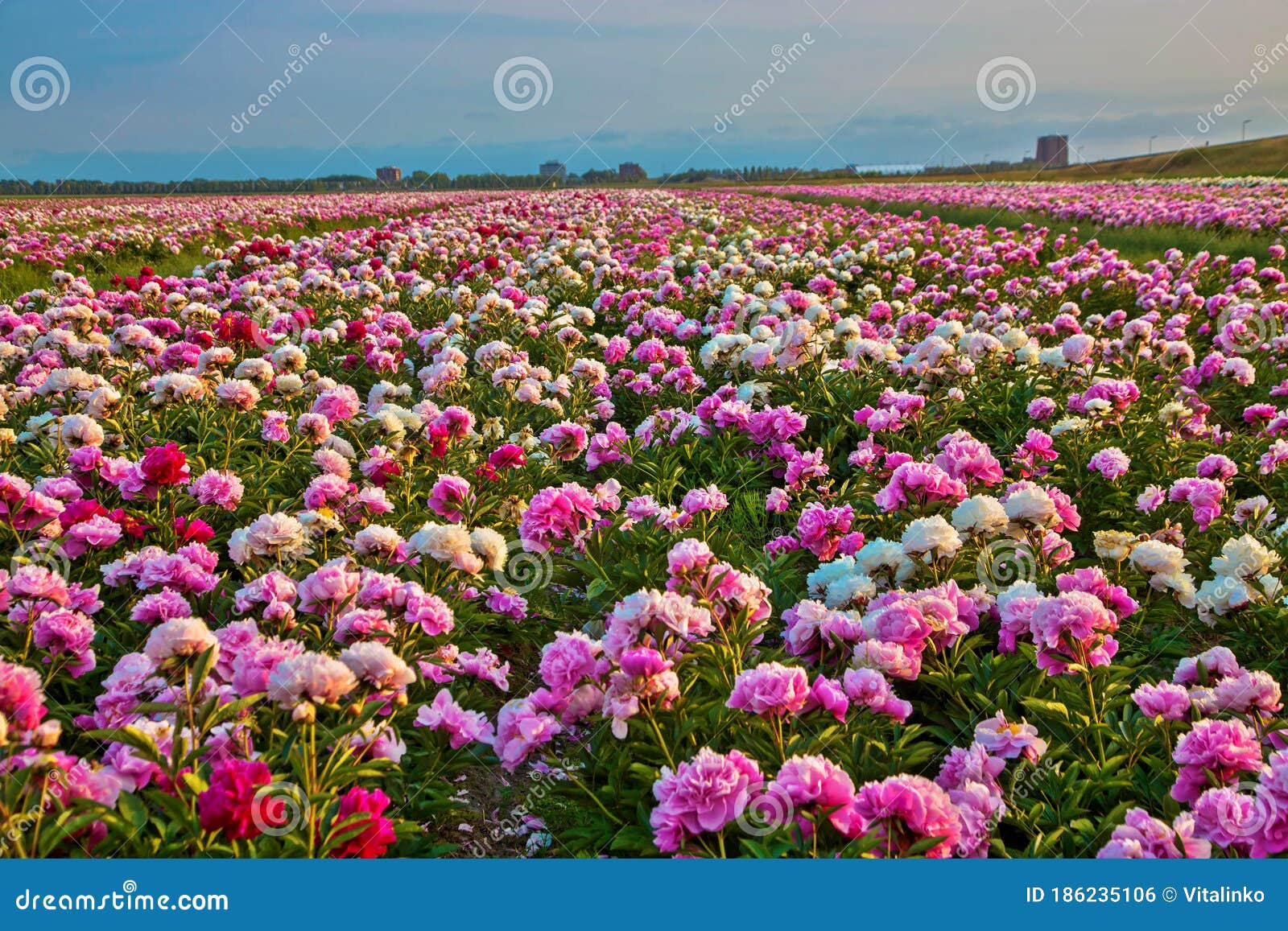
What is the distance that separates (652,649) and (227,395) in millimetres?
3492

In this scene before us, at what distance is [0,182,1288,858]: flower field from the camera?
79.7 inches

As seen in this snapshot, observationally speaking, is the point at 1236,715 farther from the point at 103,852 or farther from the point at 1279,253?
the point at 1279,253

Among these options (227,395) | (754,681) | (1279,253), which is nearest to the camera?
(754,681)

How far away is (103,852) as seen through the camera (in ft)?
6.52

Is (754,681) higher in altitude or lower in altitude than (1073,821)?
higher

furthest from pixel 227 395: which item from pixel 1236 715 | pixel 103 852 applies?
pixel 1236 715

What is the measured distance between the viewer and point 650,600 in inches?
90.7
